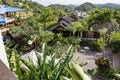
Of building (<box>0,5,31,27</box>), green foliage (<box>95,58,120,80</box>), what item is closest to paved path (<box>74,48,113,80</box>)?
green foliage (<box>95,58,120,80</box>)

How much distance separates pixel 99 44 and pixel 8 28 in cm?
1042

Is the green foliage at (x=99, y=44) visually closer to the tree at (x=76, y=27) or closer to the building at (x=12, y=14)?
the tree at (x=76, y=27)

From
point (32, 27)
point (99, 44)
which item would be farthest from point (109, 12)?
point (32, 27)

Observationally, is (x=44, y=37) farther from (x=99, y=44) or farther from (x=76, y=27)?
(x=99, y=44)

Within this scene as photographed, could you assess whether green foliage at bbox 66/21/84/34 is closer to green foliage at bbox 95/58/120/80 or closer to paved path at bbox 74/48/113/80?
paved path at bbox 74/48/113/80

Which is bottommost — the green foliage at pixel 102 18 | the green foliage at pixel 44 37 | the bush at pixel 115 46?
the green foliage at pixel 44 37

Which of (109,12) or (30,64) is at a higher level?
(30,64)

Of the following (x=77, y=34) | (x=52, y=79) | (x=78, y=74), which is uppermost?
(x=78, y=74)

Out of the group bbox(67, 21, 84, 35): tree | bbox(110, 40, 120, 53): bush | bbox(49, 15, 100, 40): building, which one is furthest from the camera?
bbox(49, 15, 100, 40): building

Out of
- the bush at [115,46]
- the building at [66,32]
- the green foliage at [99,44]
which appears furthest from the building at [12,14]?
the bush at [115,46]

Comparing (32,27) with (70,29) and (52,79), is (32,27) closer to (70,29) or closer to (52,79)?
(70,29)

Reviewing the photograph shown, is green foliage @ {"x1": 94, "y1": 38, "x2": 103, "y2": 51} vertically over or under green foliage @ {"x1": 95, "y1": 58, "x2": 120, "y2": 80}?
under

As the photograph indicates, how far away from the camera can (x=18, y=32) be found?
84.4 ft

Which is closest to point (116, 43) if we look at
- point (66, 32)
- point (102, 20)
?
point (102, 20)
